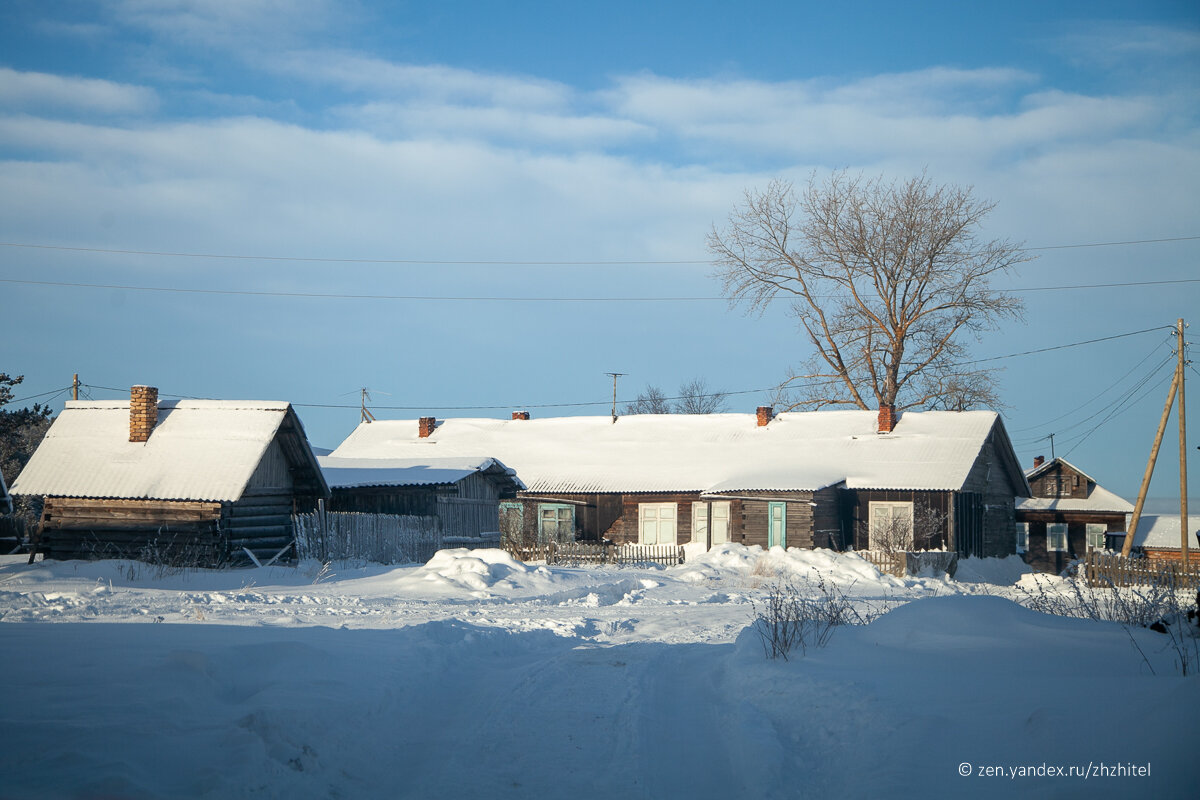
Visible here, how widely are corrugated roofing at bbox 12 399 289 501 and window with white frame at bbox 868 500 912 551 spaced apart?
829 inches

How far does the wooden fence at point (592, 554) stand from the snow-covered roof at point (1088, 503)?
25.4 m

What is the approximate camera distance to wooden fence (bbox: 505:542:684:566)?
101 feet

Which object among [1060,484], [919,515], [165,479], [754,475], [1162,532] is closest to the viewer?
[165,479]

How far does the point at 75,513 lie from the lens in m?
24.3

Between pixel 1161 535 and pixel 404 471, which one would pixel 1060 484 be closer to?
pixel 1161 535

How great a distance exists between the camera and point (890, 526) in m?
35.2

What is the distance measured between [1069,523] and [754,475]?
21675 millimetres

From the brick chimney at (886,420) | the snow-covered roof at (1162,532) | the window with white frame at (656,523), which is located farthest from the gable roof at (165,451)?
the snow-covered roof at (1162,532)

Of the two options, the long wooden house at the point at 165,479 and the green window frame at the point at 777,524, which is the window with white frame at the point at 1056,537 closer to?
the green window frame at the point at 777,524

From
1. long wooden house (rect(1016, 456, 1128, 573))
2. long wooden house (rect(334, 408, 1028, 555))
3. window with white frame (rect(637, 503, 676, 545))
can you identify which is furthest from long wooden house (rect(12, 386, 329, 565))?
long wooden house (rect(1016, 456, 1128, 573))

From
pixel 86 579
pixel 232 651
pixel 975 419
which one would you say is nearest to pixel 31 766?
pixel 232 651

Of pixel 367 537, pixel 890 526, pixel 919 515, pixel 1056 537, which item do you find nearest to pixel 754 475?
pixel 890 526

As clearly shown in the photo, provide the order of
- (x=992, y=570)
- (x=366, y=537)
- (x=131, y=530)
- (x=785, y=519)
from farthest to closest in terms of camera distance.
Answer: (x=992, y=570) → (x=785, y=519) → (x=366, y=537) → (x=131, y=530)

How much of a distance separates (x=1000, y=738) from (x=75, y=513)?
24181mm
